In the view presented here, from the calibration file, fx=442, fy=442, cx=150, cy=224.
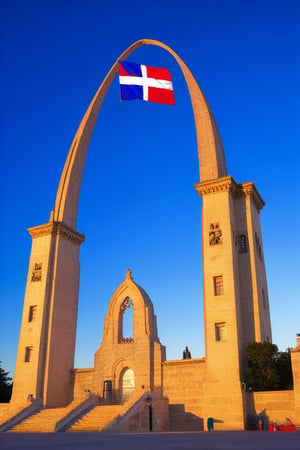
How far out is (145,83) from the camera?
104 feet

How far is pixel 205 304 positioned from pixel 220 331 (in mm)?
1976

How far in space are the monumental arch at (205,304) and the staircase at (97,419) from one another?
308 centimetres

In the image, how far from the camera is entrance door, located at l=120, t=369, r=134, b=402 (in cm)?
3322

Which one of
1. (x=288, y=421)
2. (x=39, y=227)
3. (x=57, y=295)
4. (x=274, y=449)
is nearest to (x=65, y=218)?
(x=39, y=227)

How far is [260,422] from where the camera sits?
24344 millimetres

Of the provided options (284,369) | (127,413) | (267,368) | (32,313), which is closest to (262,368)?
(267,368)

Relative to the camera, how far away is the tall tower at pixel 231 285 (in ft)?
88.3

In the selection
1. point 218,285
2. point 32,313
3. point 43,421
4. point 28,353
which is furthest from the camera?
point 32,313

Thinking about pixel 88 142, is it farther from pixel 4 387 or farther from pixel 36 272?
pixel 4 387

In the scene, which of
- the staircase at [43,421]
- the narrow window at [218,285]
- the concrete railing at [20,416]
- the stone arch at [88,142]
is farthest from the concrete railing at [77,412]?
the stone arch at [88,142]

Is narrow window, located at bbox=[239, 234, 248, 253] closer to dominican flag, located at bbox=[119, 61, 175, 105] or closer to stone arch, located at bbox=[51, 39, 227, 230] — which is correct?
stone arch, located at bbox=[51, 39, 227, 230]

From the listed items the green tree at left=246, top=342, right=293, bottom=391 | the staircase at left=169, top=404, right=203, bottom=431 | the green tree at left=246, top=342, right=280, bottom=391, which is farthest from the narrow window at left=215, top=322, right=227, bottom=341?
the staircase at left=169, top=404, right=203, bottom=431

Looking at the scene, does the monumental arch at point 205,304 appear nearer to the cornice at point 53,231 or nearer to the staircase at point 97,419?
the cornice at point 53,231

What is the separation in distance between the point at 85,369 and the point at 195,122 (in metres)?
21.9
